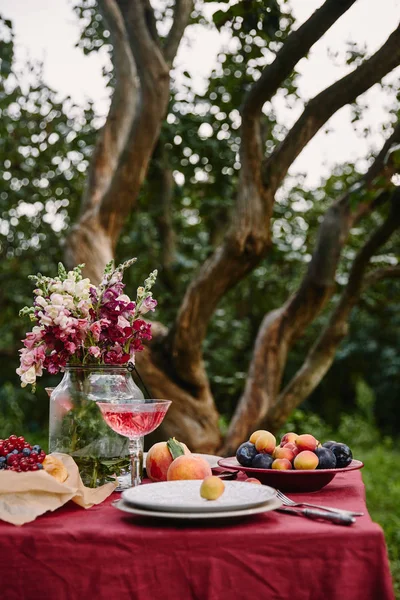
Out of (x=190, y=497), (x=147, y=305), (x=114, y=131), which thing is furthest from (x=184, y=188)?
(x=190, y=497)

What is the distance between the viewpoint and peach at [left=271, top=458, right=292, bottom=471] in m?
1.70

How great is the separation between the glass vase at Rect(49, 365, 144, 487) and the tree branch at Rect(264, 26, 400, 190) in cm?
198

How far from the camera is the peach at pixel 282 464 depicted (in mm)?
1702

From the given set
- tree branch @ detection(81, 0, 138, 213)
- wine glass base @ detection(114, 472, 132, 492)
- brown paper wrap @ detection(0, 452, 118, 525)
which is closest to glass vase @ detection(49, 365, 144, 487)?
wine glass base @ detection(114, 472, 132, 492)

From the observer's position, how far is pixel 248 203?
11.6 ft

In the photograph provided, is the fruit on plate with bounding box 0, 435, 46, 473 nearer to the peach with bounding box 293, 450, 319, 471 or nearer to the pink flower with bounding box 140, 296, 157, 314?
the pink flower with bounding box 140, 296, 157, 314

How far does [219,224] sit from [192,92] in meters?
1.60

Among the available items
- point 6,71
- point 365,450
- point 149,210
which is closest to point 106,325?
point 6,71

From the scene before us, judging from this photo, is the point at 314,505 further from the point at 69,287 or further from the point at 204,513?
the point at 69,287

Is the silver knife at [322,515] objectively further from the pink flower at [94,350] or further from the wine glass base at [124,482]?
the pink flower at [94,350]

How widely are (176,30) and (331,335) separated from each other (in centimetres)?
202

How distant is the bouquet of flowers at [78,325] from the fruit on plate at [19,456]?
0.17 meters

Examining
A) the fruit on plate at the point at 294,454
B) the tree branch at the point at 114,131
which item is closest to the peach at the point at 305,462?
the fruit on plate at the point at 294,454

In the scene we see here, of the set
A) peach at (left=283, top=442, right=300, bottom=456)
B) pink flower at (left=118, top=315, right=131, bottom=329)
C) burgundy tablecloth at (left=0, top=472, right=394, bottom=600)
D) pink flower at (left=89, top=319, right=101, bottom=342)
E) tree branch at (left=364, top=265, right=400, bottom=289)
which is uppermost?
tree branch at (left=364, top=265, right=400, bottom=289)
